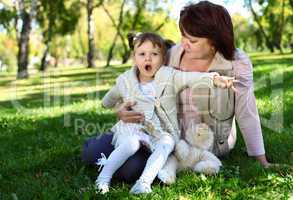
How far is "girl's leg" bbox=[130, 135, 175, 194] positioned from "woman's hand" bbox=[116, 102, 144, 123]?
29 centimetres

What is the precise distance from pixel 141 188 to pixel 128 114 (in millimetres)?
887

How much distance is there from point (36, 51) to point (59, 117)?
68.1 meters

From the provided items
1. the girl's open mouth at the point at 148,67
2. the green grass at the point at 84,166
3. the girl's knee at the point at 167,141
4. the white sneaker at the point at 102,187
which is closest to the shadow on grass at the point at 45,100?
the green grass at the point at 84,166

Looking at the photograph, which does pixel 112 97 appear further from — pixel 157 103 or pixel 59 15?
pixel 59 15

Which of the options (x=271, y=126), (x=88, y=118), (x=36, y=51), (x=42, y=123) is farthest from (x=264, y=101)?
(x=36, y=51)

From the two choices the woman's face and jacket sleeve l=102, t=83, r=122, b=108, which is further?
jacket sleeve l=102, t=83, r=122, b=108

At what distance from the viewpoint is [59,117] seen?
9.50 m

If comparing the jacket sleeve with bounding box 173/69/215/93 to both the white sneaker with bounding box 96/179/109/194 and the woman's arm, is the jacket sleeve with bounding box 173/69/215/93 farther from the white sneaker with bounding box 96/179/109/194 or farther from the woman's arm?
the white sneaker with bounding box 96/179/109/194

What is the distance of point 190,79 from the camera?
505 cm

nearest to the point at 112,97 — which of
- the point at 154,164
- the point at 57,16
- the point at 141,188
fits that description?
the point at 154,164

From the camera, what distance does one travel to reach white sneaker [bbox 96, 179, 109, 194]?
447 cm

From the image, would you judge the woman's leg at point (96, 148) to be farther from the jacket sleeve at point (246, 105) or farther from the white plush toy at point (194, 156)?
the jacket sleeve at point (246, 105)

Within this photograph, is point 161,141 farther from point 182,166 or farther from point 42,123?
point 42,123

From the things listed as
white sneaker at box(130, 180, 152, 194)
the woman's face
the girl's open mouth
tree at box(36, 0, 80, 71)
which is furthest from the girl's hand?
tree at box(36, 0, 80, 71)
